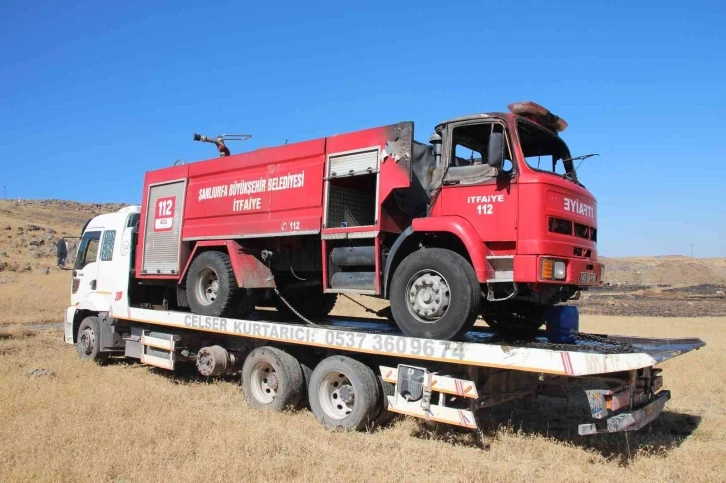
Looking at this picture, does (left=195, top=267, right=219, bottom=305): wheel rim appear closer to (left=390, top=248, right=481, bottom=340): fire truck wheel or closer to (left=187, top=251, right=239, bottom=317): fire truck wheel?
(left=187, top=251, right=239, bottom=317): fire truck wheel

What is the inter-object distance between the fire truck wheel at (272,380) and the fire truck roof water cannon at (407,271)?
0.02 metres

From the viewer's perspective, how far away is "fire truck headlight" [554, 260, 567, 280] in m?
5.94

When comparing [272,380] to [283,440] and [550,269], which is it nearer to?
[283,440]

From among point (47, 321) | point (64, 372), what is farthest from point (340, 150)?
point (47, 321)

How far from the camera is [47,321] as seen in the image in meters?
18.0

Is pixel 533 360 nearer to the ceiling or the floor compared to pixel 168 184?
nearer to the floor

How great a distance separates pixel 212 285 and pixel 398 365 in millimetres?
4000

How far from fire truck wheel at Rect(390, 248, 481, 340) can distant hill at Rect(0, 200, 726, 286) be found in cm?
3374

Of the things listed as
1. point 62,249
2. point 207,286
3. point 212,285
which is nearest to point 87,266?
point 62,249

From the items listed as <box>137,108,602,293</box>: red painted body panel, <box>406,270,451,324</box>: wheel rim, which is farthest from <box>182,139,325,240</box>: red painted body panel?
<box>406,270,451,324</box>: wheel rim

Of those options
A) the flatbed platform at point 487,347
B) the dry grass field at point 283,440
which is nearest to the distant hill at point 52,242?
the dry grass field at point 283,440

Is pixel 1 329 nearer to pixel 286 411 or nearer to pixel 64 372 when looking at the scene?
pixel 64 372

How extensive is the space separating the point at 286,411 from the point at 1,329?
1138 cm

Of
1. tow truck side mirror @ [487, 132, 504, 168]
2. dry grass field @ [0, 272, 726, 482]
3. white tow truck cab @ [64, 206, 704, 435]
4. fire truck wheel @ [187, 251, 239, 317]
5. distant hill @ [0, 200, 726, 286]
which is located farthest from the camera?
distant hill @ [0, 200, 726, 286]
